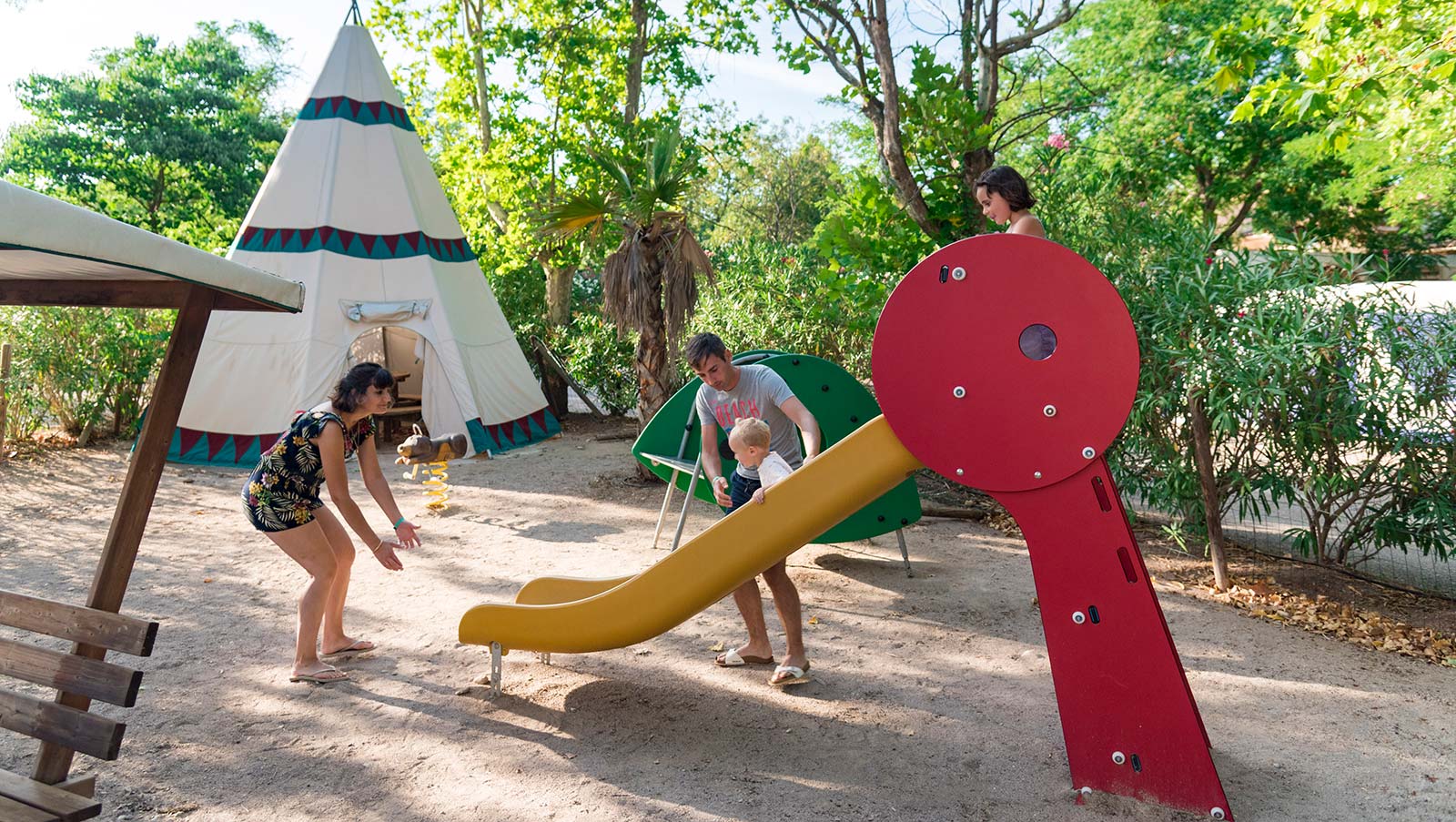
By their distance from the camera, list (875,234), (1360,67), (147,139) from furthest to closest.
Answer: (147,139) < (875,234) < (1360,67)

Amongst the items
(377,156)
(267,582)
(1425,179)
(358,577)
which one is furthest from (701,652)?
(1425,179)

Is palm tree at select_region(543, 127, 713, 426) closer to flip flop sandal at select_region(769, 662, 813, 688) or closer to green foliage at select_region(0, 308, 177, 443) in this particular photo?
flip flop sandal at select_region(769, 662, 813, 688)

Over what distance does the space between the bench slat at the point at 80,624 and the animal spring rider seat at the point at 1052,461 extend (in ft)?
6.59

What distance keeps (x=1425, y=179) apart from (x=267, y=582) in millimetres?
19368

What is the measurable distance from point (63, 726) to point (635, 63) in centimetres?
1417

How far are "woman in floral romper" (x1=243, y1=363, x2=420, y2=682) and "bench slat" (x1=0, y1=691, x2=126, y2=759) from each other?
121 cm

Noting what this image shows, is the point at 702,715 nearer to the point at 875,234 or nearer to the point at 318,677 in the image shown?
the point at 318,677

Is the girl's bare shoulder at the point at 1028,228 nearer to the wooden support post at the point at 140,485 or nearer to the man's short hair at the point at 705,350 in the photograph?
the man's short hair at the point at 705,350

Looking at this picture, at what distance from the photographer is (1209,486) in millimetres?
5762

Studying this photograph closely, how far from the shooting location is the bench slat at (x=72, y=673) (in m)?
2.72

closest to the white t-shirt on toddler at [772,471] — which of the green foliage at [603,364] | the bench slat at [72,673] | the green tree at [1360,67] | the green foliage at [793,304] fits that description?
the bench slat at [72,673]

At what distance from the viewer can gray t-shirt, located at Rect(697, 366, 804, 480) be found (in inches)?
184

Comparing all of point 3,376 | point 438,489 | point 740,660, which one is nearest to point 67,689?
point 740,660

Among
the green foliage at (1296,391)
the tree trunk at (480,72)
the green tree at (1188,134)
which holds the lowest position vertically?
the green foliage at (1296,391)
